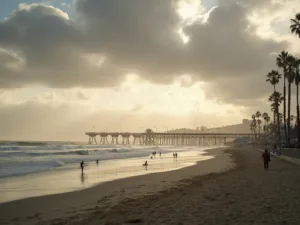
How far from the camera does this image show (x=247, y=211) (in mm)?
9148

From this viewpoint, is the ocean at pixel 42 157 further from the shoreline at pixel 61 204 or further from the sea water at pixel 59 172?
the shoreline at pixel 61 204

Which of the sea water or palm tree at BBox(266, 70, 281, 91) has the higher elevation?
palm tree at BBox(266, 70, 281, 91)

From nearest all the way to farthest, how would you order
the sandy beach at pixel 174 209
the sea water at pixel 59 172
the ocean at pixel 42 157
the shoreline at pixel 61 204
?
the sandy beach at pixel 174 209 < the shoreline at pixel 61 204 < the sea water at pixel 59 172 < the ocean at pixel 42 157

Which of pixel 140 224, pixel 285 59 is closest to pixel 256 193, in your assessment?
pixel 140 224

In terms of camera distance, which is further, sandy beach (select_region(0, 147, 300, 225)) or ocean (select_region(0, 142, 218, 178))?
ocean (select_region(0, 142, 218, 178))

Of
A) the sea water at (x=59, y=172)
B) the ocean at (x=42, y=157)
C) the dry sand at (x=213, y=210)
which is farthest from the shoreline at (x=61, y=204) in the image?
the ocean at (x=42, y=157)

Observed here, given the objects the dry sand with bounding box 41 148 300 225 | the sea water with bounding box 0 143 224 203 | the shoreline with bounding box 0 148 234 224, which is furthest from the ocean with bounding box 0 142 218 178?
the dry sand with bounding box 41 148 300 225

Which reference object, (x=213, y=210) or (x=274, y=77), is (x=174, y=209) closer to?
(x=213, y=210)

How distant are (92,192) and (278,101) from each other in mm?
59443

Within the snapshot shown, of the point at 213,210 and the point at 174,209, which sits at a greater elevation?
the point at 213,210

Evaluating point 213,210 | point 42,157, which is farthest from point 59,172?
point 42,157

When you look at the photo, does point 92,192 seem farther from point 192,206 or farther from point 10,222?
point 192,206

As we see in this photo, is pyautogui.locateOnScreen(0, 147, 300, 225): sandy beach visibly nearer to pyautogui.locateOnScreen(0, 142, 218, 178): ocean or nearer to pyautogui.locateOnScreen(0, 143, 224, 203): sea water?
pyautogui.locateOnScreen(0, 143, 224, 203): sea water

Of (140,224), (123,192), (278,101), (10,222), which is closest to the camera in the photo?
(140,224)
